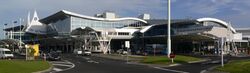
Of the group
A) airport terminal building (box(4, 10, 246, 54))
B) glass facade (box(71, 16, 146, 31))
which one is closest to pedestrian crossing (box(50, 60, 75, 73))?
airport terminal building (box(4, 10, 246, 54))

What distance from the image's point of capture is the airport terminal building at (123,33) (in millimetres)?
118812

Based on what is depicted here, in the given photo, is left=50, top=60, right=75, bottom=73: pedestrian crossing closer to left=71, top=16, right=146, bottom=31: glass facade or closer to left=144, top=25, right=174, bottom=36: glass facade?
left=144, top=25, right=174, bottom=36: glass facade

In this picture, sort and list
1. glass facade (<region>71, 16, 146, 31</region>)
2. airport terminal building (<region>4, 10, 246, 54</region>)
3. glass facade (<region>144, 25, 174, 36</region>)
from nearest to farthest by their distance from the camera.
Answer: airport terminal building (<region>4, 10, 246, 54</region>), glass facade (<region>144, 25, 174, 36</region>), glass facade (<region>71, 16, 146, 31</region>)

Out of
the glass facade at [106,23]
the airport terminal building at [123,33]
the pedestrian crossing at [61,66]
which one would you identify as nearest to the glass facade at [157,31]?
the airport terminal building at [123,33]

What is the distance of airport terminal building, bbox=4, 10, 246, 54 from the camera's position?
119 m

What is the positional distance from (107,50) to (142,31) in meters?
26.1

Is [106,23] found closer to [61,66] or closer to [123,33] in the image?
[123,33]

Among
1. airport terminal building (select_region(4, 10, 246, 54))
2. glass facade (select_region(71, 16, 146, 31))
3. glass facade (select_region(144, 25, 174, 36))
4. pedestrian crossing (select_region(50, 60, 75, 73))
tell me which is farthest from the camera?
glass facade (select_region(71, 16, 146, 31))

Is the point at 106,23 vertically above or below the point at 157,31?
above

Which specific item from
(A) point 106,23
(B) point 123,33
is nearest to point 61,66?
(B) point 123,33

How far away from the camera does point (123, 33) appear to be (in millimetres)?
150125

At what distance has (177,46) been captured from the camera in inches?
5699

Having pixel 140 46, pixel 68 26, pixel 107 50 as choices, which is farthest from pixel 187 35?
pixel 68 26

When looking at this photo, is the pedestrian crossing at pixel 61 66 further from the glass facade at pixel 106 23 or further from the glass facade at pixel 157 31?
the glass facade at pixel 106 23
